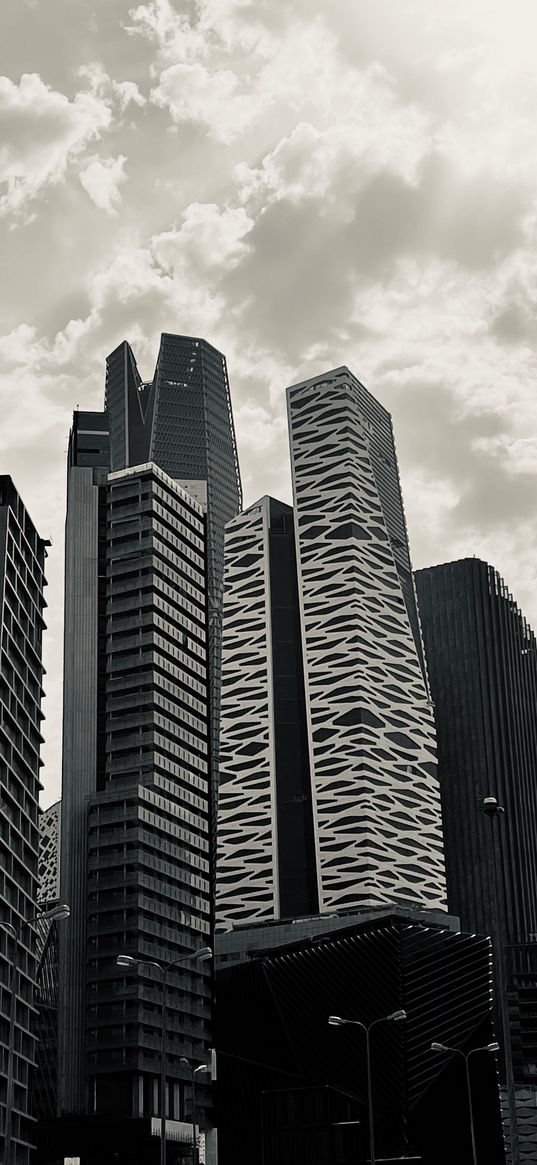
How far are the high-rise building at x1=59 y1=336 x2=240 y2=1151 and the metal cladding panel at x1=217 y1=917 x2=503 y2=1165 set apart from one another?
44.2 feet

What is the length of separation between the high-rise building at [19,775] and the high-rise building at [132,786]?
945 inches

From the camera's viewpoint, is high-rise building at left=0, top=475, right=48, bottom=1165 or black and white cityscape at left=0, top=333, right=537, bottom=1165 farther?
black and white cityscape at left=0, top=333, right=537, bottom=1165

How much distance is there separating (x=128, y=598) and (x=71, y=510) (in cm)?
1422

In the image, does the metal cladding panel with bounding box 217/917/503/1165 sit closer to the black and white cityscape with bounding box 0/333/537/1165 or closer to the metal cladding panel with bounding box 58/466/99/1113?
the black and white cityscape with bounding box 0/333/537/1165

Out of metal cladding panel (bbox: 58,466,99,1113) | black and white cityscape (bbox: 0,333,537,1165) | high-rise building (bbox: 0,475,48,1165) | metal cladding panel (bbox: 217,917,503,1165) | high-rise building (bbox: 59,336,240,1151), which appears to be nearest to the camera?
high-rise building (bbox: 0,475,48,1165)

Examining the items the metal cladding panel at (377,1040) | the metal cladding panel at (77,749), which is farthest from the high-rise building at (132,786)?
the metal cladding panel at (377,1040)

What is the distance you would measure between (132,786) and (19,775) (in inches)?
1644

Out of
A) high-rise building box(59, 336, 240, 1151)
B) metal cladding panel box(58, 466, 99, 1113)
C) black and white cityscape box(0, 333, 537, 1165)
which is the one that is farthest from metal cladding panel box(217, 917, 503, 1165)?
metal cladding panel box(58, 466, 99, 1113)

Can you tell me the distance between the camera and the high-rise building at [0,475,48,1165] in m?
106

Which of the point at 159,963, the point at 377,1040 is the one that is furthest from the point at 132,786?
the point at 377,1040

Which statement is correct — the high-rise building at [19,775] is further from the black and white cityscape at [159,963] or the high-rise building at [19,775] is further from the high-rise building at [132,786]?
the high-rise building at [132,786]

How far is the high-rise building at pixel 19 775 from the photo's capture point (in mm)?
105875

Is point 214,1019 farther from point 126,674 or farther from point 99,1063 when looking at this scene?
point 126,674

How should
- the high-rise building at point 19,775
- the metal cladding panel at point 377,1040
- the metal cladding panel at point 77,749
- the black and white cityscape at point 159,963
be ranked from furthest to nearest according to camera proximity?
the metal cladding panel at point 77,749, the metal cladding panel at point 377,1040, the black and white cityscape at point 159,963, the high-rise building at point 19,775
